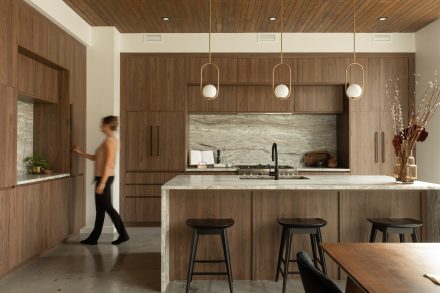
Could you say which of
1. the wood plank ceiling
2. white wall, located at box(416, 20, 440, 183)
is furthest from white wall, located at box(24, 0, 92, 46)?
white wall, located at box(416, 20, 440, 183)

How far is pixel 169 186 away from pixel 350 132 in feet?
13.0

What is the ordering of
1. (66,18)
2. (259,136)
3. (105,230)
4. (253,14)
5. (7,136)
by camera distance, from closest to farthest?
(7,136), (66,18), (253,14), (105,230), (259,136)

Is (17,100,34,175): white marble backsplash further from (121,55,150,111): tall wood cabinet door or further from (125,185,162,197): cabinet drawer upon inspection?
(125,185,162,197): cabinet drawer

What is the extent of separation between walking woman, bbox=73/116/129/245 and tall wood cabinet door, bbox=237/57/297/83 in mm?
2348

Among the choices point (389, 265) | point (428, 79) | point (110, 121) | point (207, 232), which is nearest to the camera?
point (389, 265)

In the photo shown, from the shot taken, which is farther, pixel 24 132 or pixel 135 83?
pixel 135 83

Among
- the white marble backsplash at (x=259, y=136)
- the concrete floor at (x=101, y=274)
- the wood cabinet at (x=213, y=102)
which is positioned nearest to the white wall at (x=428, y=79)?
the white marble backsplash at (x=259, y=136)

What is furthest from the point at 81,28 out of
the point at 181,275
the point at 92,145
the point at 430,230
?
the point at 430,230

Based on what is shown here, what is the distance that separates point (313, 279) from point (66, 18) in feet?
16.1

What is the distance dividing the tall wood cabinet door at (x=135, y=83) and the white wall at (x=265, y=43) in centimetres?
20

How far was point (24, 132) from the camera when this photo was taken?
505 cm

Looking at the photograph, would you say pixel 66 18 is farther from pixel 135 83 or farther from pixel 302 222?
pixel 302 222

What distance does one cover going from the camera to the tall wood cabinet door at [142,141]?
20.7 feet

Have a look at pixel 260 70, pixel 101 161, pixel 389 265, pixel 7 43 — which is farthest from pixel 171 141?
pixel 389 265
